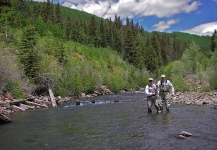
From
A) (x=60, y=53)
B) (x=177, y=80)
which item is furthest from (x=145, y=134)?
(x=60, y=53)

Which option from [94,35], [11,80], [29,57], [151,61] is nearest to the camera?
[11,80]

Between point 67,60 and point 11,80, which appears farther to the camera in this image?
point 67,60

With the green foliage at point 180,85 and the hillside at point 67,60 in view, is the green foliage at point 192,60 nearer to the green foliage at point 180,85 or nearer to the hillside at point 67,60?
the hillside at point 67,60

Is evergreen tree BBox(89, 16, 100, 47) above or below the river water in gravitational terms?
above

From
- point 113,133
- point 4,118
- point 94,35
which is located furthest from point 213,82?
A: point 94,35

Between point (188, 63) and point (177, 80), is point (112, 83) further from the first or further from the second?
point (188, 63)

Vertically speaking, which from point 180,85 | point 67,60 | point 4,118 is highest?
point 67,60

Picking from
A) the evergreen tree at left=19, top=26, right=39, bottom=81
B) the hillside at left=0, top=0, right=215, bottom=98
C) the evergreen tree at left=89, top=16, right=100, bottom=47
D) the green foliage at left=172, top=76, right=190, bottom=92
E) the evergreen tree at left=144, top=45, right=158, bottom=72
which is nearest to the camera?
the hillside at left=0, top=0, right=215, bottom=98

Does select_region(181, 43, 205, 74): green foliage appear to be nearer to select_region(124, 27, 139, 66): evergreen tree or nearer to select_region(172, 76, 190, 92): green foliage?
select_region(172, 76, 190, 92): green foliage

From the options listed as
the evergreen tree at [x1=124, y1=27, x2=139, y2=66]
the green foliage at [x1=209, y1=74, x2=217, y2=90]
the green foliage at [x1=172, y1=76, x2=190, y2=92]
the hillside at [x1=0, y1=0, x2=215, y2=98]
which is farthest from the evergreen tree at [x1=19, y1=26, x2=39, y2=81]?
the evergreen tree at [x1=124, y1=27, x2=139, y2=66]

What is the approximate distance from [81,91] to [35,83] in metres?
9.17

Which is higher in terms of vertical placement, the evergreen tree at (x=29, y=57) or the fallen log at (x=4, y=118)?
the evergreen tree at (x=29, y=57)

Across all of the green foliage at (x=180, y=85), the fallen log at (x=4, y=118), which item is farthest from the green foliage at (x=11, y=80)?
the green foliage at (x=180, y=85)

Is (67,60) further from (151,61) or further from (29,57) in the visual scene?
(151,61)
